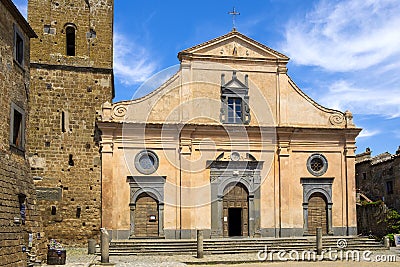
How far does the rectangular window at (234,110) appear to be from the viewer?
26.4 metres

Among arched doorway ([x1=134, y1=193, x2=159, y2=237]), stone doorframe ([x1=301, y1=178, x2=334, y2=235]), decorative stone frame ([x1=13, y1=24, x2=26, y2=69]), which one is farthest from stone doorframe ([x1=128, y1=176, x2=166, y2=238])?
decorative stone frame ([x1=13, y1=24, x2=26, y2=69])

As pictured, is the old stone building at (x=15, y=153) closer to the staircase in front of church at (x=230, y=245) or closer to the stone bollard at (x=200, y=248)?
the staircase in front of church at (x=230, y=245)

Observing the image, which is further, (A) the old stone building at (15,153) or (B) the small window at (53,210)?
(B) the small window at (53,210)

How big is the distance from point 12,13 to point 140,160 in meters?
10.4

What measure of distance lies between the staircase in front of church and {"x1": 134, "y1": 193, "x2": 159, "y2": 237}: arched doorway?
750 millimetres

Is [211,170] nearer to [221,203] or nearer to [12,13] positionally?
[221,203]

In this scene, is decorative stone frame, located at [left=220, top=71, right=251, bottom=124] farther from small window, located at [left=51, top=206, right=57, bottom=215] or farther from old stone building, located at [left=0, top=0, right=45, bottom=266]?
old stone building, located at [left=0, top=0, right=45, bottom=266]

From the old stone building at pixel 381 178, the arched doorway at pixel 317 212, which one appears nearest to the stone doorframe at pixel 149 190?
the arched doorway at pixel 317 212

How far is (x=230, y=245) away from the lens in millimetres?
23344

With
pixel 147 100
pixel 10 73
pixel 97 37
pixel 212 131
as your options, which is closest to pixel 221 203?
pixel 212 131

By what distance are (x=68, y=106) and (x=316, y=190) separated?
508 inches

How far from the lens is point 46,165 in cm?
2411

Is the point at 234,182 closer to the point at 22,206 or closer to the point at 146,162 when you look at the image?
the point at 146,162
